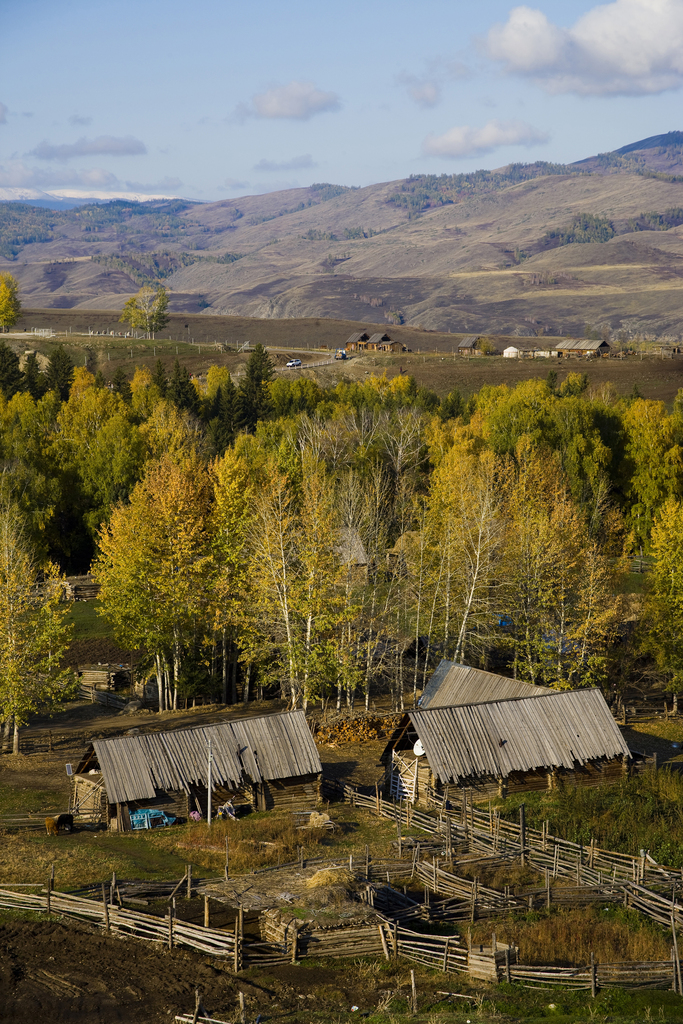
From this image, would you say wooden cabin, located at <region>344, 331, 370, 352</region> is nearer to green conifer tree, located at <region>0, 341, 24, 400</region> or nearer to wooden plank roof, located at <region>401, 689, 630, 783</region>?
green conifer tree, located at <region>0, 341, 24, 400</region>

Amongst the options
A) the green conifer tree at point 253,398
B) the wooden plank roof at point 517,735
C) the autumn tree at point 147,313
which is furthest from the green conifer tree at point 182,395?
the autumn tree at point 147,313

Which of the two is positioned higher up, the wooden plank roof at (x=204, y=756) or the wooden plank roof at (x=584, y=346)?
the wooden plank roof at (x=584, y=346)

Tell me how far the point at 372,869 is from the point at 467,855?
3.43 m

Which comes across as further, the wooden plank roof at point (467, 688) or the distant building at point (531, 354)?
the distant building at point (531, 354)

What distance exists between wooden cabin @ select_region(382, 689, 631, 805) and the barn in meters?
3.72

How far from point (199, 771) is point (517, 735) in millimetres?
11562

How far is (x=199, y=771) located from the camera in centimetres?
3406

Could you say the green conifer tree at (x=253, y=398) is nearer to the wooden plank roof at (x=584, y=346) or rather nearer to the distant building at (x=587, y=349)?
the distant building at (x=587, y=349)

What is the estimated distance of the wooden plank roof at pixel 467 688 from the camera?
131 ft

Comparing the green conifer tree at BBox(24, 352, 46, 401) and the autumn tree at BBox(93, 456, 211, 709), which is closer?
the autumn tree at BBox(93, 456, 211, 709)

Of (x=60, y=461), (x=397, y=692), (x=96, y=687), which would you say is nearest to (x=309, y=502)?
(x=397, y=692)

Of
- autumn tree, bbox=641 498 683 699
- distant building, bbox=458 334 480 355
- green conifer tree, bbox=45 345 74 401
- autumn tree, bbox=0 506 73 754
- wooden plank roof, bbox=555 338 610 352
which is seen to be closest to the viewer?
autumn tree, bbox=0 506 73 754

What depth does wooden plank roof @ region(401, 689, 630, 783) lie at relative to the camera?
34.7m

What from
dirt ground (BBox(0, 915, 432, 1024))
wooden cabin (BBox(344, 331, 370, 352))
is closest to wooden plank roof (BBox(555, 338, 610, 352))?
wooden cabin (BBox(344, 331, 370, 352))
